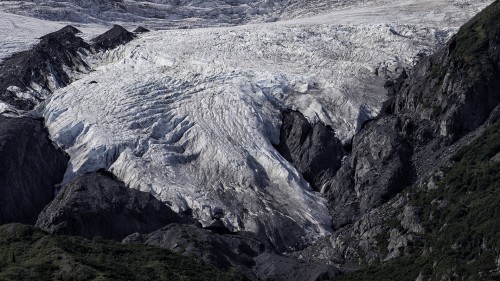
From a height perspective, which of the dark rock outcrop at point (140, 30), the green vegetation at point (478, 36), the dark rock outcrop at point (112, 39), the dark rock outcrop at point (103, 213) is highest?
the green vegetation at point (478, 36)

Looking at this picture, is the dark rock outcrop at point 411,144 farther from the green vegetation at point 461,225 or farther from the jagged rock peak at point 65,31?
the jagged rock peak at point 65,31

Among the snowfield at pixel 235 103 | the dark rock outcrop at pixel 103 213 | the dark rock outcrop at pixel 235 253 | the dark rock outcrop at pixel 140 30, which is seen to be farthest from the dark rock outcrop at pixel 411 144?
the dark rock outcrop at pixel 140 30

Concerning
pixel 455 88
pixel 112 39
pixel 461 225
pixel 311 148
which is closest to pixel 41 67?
pixel 112 39

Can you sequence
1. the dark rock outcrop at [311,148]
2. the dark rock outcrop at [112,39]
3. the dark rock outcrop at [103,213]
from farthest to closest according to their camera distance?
the dark rock outcrop at [112,39] → the dark rock outcrop at [311,148] → the dark rock outcrop at [103,213]

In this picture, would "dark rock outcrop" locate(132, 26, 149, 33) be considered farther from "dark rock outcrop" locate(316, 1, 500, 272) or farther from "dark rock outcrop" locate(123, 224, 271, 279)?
"dark rock outcrop" locate(123, 224, 271, 279)

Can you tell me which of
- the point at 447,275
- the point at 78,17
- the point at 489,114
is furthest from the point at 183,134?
the point at 78,17

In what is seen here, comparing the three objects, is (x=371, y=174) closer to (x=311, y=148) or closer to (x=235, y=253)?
(x=311, y=148)
